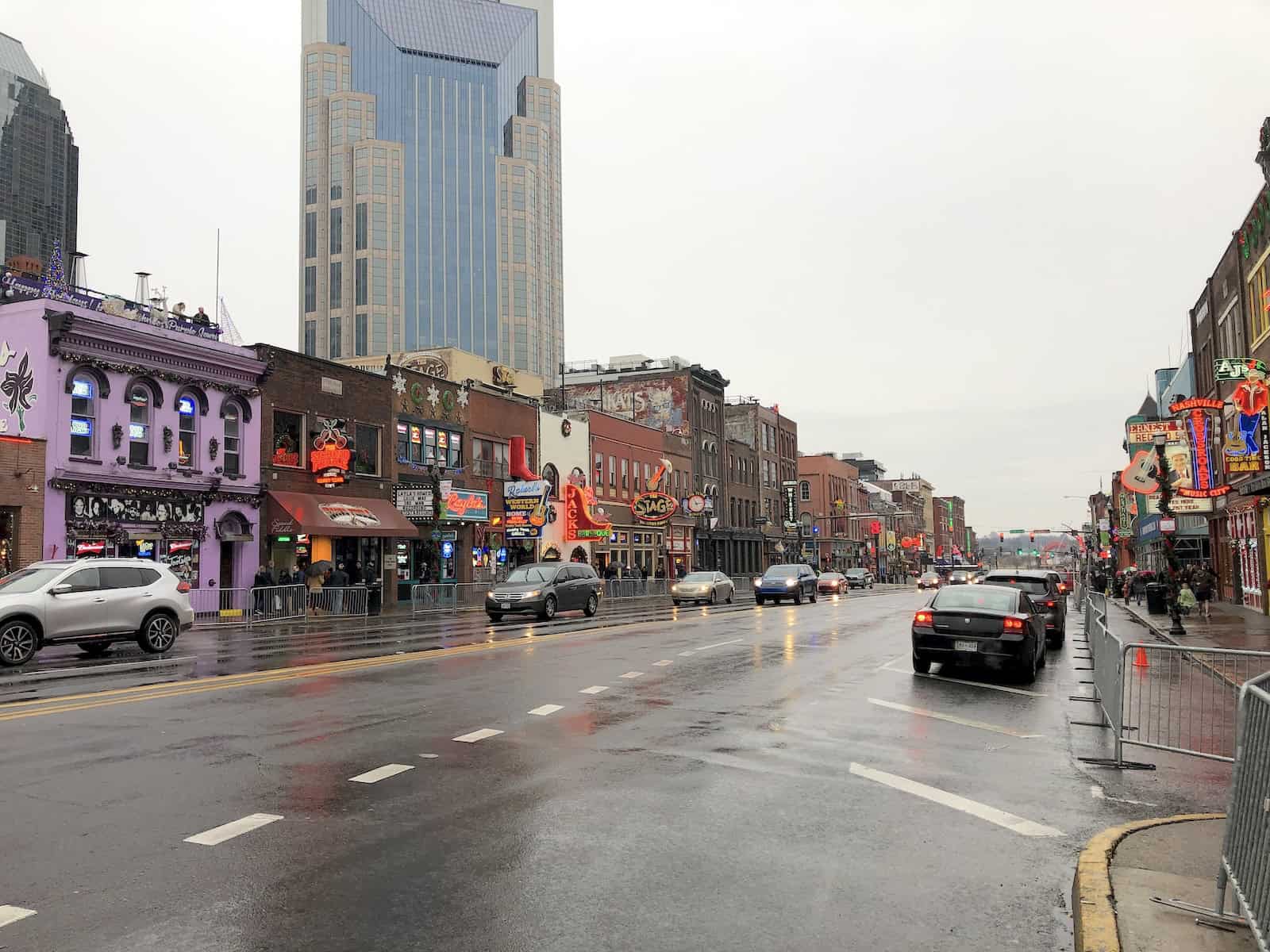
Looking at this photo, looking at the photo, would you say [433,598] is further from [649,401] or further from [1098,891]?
[649,401]

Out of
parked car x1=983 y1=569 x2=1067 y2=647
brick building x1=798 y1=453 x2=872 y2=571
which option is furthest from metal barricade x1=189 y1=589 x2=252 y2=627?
brick building x1=798 y1=453 x2=872 y2=571

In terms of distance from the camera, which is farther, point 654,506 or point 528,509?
point 654,506

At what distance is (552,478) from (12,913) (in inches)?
1787

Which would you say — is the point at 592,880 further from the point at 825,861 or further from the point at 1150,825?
the point at 1150,825

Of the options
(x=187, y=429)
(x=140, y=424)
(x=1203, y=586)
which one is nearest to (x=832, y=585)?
(x=1203, y=586)

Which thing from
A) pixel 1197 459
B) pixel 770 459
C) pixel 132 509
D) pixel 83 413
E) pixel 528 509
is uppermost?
pixel 770 459

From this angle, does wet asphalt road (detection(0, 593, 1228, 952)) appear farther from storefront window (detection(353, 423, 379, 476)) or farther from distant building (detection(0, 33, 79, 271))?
distant building (detection(0, 33, 79, 271))

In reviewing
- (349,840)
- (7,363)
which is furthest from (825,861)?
(7,363)

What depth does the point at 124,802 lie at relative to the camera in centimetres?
666

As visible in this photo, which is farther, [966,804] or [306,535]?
[306,535]

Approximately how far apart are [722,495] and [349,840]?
225ft

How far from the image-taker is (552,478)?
1967 inches

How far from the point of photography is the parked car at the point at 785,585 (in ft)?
128

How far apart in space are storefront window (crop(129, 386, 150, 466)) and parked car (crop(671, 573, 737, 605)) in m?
20.0
